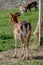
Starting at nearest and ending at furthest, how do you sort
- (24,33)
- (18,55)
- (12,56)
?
1. (24,33)
2. (12,56)
3. (18,55)

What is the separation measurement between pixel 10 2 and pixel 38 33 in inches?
583

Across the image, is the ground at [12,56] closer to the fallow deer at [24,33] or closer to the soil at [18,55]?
the soil at [18,55]

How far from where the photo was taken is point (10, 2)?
1021 inches

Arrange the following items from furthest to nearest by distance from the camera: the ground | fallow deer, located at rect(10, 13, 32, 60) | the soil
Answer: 1. the soil
2. the ground
3. fallow deer, located at rect(10, 13, 32, 60)

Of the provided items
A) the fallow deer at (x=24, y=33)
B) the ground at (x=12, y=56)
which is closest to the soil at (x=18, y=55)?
the ground at (x=12, y=56)

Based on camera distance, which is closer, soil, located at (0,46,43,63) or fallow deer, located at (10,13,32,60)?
fallow deer, located at (10,13,32,60)

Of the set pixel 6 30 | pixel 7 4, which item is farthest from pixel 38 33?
pixel 7 4

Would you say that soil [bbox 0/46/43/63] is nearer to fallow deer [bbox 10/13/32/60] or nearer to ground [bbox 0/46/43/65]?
ground [bbox 0/46/43/65]

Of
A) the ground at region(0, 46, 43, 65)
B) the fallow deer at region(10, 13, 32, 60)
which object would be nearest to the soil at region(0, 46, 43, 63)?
the ground at region(0, 46, 43, 65)

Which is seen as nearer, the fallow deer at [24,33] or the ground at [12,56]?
the fallow deer at [24,33]

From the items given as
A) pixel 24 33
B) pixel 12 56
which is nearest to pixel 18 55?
pixel 12 56

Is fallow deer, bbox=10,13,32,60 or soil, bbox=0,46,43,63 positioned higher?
fallow deer, bbox=10,13,32,60

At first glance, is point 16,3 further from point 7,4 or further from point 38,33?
point 38,33

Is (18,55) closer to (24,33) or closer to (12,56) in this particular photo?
Result: (12,56)
